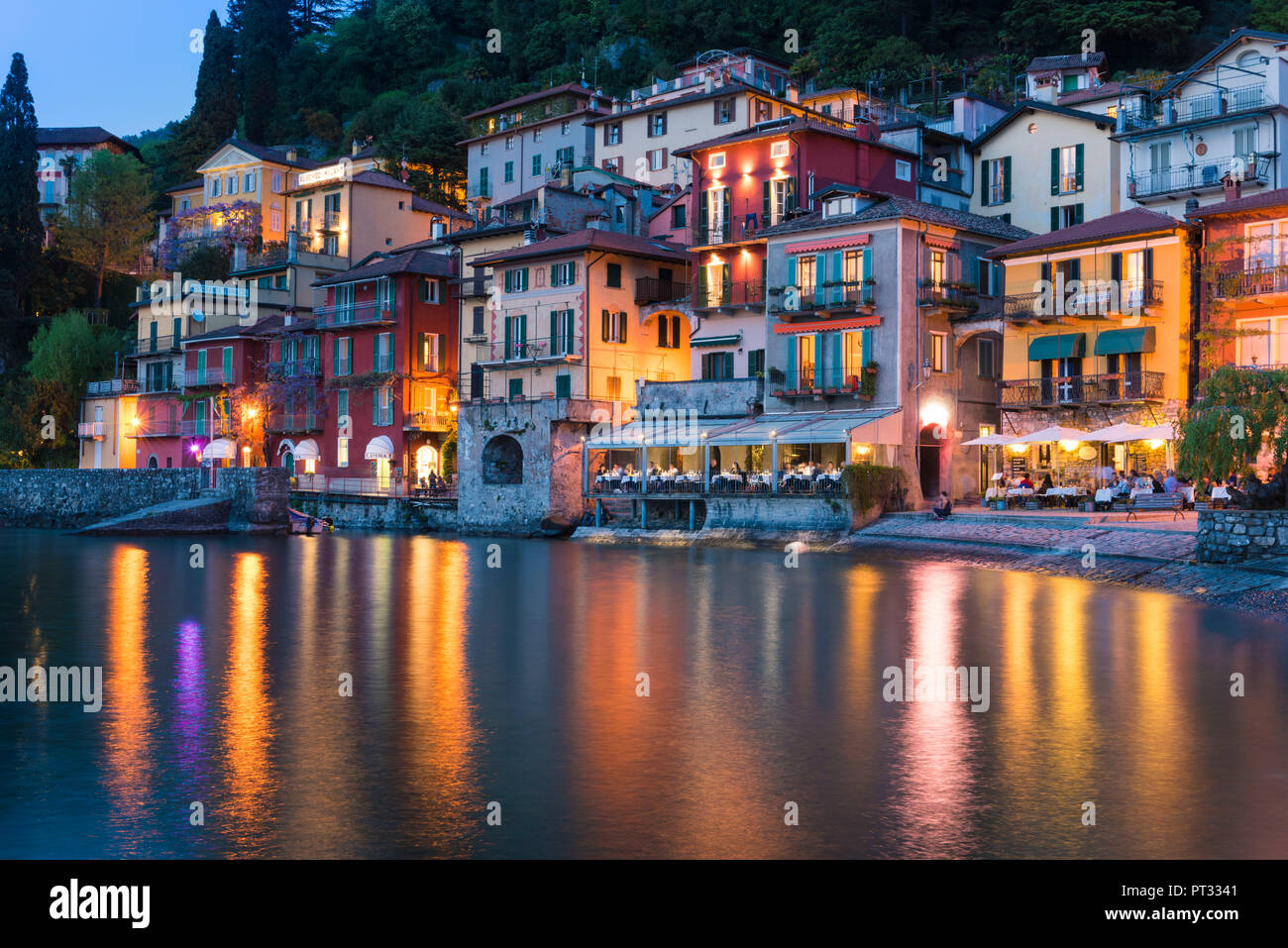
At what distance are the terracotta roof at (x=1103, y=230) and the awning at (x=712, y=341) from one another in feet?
38.3

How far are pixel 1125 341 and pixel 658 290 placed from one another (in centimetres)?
2331

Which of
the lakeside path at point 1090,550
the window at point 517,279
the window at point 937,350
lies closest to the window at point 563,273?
the window at point 517,279

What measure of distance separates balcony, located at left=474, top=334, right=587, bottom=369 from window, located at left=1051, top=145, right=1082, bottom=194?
22.0 metres

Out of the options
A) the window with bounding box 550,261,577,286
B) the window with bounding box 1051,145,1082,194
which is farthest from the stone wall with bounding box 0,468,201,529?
the window with bounding box 1051,145,1082,194

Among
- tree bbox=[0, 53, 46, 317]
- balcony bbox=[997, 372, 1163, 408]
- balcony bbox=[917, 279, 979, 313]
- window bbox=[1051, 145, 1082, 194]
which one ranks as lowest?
balcony bbox=[997, 372, 1163, 408]

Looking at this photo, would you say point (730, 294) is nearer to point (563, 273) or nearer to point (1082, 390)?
point (563, 273)

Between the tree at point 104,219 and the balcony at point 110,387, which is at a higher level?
the tree at point 104,219

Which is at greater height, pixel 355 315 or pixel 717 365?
pixel 355 315

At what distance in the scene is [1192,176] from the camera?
175 ft

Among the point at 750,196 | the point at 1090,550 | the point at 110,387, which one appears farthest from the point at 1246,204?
the point at 110,387

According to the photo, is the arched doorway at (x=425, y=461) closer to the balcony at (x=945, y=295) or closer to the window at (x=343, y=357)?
the window at (x=343, y=357)

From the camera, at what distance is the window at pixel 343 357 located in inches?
2874

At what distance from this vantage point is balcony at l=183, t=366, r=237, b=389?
267 ft

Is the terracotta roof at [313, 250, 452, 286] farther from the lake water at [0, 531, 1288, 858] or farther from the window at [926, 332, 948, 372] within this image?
the lake water at [0, 531, 1288, 858]
